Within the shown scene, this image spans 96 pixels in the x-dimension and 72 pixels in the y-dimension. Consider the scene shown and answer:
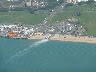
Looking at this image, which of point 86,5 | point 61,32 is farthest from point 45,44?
point 86,5

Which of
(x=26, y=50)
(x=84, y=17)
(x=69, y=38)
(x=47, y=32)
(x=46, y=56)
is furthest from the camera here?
(x=84, y=17)

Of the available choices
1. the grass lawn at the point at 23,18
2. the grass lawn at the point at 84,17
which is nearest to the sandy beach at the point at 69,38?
the grass lawn at the point at 84,17

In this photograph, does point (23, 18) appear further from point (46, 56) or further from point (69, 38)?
point (46, 56)

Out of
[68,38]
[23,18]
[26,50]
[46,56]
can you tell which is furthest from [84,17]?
[46,56]

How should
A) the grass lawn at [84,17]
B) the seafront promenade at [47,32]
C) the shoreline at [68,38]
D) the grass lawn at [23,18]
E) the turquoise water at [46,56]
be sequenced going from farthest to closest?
the grass lawn at [23,18]
the grass lawn at [84,17]
the seafront promenade at [47,32]
the shoreline at [68,38]
the turquoise water at [46,56]

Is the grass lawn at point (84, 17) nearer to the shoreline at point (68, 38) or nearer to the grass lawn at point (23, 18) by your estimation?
the grass lawn at point (23, 18)

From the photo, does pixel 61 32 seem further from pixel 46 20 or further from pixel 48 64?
pixel 48 64

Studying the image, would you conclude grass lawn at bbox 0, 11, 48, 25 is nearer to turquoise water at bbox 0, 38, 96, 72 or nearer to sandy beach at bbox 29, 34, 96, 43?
sandy beach at bbox 29, 34, 96, 43
